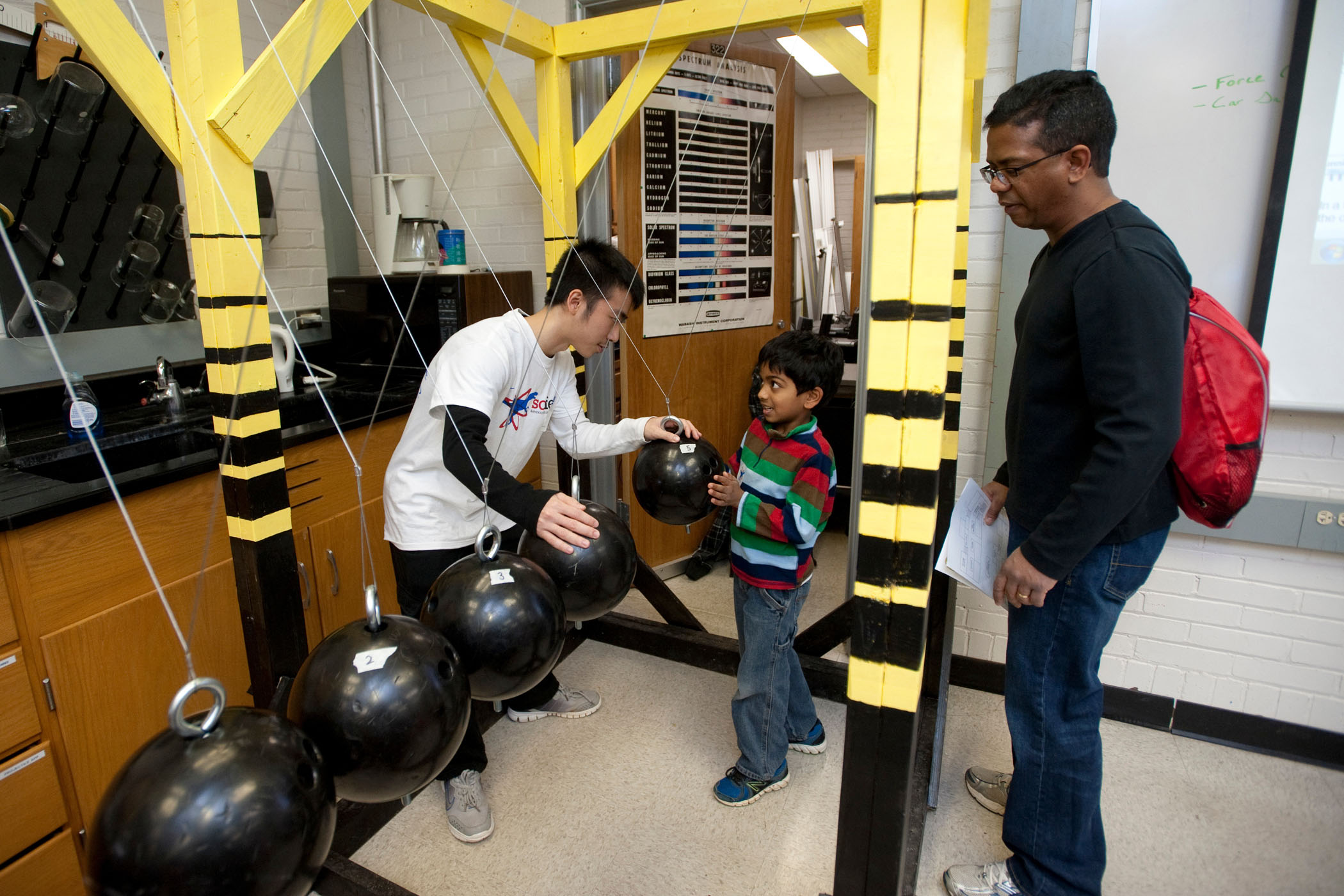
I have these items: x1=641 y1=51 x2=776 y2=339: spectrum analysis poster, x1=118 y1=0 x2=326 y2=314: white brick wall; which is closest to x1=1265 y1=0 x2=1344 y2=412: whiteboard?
x1=641 y1=51 x2=776 y2=339: spectrum analysis poster

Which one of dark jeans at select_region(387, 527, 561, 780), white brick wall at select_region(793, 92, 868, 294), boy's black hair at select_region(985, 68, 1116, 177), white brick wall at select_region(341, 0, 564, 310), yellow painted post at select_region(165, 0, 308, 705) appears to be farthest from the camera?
white brick wall at select_region(793, 92, 868, 294)

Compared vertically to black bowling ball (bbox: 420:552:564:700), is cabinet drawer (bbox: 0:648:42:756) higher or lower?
lower

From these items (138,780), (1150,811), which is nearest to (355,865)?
(138,780)

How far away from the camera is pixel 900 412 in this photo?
996 mm

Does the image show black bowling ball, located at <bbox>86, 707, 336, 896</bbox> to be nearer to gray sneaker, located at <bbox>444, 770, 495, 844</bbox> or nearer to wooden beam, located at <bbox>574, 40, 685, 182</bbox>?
gray sneaker, located at <bbox>444, 770, 495, 844</bbox>

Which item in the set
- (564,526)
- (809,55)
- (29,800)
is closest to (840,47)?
(564,526)

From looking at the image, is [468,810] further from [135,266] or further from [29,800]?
[135,266]

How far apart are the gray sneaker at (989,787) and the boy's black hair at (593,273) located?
68.3 inches

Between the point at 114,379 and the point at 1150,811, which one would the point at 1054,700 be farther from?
the point at 114,379

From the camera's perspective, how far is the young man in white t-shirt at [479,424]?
1731 millimetres

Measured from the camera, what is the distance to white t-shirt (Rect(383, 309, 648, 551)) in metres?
1.75

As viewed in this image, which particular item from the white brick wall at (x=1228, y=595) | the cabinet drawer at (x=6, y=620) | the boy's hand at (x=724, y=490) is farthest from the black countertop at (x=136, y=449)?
the white brick wall at (x=1228, y=595)

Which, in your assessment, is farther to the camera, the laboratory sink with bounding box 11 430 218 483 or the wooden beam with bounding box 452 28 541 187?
the wooden beam with bounding box 452 28 541 187

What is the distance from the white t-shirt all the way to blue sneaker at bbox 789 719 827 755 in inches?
42.8
